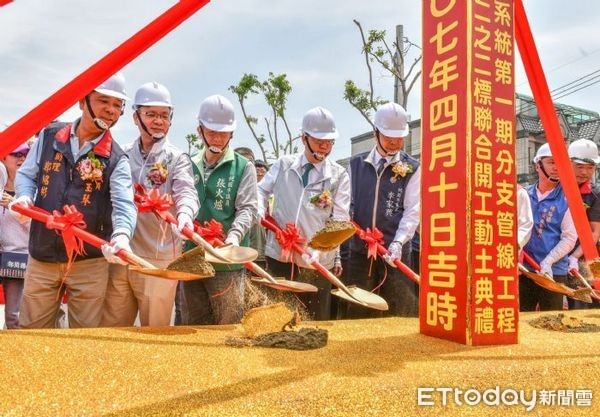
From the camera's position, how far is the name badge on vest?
357cm

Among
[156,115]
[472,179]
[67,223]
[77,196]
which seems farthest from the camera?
[156,115]

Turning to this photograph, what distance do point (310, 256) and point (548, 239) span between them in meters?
2.20

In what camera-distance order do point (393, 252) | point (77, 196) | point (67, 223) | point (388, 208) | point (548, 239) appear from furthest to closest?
point (548, 239), point (388, 208), point (393, 252), point (77, 196), point (67, 223)

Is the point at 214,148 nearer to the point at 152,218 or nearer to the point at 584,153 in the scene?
the point at 152,218

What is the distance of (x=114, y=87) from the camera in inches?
110

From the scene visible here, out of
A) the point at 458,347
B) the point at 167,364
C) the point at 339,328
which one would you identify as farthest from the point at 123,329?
the point at 458,347

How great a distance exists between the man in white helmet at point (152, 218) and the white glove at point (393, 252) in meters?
1.41

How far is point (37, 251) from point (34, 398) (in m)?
1.45

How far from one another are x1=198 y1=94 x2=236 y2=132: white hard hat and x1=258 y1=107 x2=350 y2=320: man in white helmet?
25.3 inches

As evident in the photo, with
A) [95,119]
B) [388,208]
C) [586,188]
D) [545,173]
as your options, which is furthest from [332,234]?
[586,188]

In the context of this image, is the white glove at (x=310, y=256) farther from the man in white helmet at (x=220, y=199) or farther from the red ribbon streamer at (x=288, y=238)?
the man in white helmet at (x=220, y=199)

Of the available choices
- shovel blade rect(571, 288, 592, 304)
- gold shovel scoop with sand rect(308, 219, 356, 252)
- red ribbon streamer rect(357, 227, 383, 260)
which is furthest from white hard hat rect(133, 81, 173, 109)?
shovel blade rect(571, 288, 592, 304)

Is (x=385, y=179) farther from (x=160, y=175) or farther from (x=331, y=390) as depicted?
(x=331, y=390)

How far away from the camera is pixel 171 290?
3.10m
